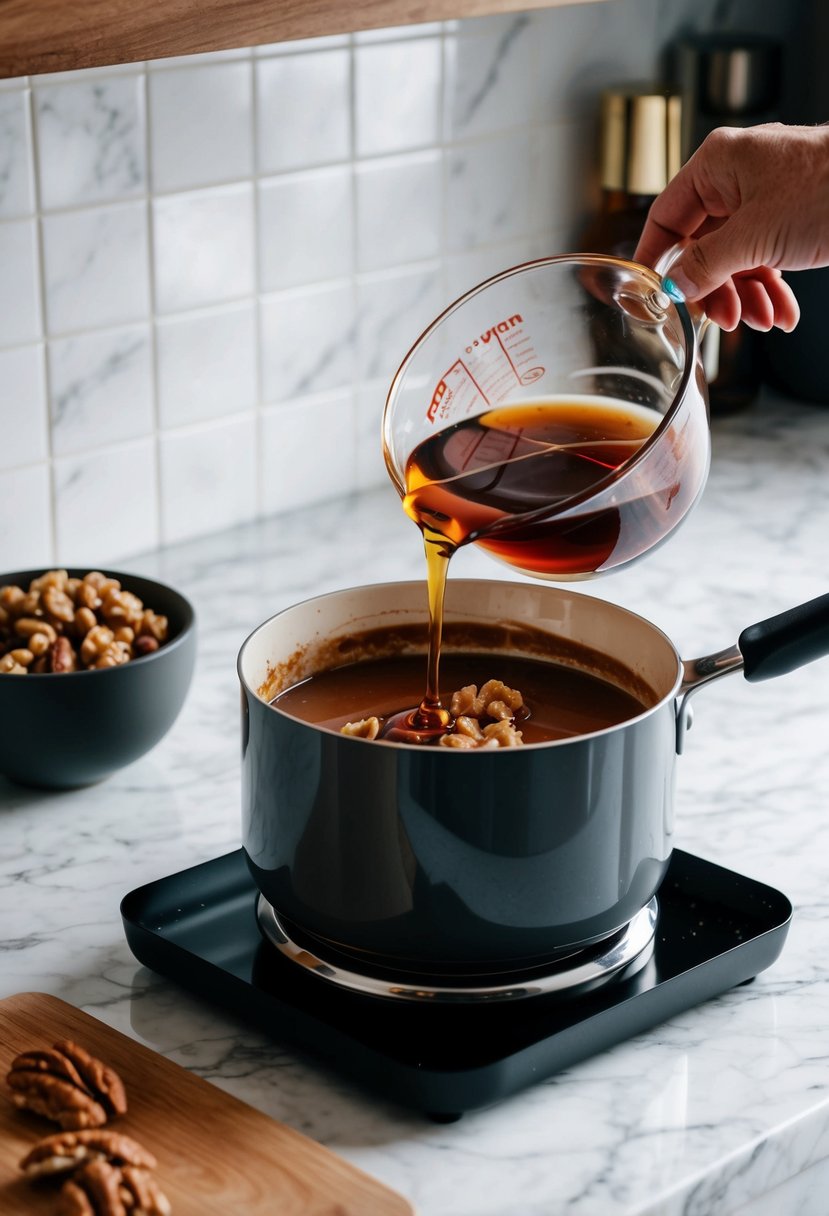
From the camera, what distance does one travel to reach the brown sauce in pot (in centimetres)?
101

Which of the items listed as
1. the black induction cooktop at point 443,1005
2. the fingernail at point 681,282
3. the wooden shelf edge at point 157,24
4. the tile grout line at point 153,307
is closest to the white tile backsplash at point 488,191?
the tile grout line at point 153,307

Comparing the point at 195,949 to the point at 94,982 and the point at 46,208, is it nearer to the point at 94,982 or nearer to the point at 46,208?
the point at 94,982

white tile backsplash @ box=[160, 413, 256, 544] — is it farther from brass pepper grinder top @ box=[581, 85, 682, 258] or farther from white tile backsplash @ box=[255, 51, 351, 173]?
brass pepper grinder top @ box=[581, 85, 682, 258]

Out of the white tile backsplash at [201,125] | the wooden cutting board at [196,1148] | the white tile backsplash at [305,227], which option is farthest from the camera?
the white tile backsplash at [305,227]

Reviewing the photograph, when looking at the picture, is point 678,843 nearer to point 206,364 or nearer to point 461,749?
point 461,749

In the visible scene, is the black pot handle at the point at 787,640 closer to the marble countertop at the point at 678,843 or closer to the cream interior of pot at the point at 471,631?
the cream interior of pot at the point at 471,631

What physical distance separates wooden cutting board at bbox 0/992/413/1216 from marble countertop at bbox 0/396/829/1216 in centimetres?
3

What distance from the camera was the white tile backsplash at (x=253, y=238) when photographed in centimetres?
150

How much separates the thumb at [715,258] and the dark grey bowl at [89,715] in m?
0.42

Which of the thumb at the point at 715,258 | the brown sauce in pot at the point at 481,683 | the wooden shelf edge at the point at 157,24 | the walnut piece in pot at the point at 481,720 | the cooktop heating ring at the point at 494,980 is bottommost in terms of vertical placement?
the cooktop heating ring at the point at 494,980

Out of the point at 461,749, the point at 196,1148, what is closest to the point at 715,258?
the point at 461,749

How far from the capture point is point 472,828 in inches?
33.4

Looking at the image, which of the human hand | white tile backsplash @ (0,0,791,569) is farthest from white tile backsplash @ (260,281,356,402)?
the human hand

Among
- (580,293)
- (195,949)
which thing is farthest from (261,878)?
(580,293)
